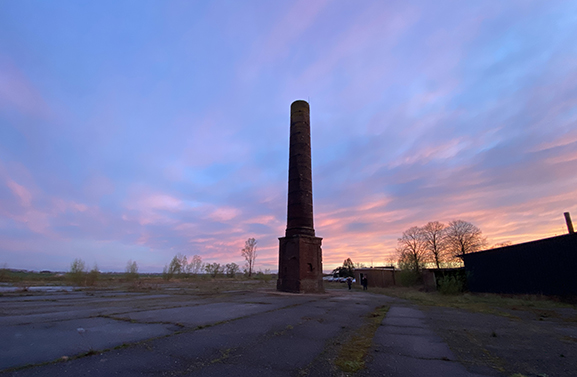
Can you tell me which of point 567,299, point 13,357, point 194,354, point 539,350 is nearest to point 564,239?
point 567,299

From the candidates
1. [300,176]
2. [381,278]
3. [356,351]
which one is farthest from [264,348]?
[381,278]

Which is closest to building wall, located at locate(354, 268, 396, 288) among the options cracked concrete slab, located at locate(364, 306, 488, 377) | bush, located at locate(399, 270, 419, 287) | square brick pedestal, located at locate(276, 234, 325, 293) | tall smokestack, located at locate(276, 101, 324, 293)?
bush, located at locate(399, 270, 419, 287)

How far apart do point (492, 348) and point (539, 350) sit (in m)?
0.71

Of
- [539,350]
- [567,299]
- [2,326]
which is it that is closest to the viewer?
[539,350]

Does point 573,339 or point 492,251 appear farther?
point 492,251

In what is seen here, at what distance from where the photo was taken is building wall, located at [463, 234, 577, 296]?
13.0 m

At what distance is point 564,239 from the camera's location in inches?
523

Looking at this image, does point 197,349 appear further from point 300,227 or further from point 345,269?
point 345,269

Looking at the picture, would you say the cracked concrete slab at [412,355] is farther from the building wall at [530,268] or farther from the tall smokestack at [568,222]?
the tall smokestack at [568,222]

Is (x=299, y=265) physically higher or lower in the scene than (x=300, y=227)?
lower

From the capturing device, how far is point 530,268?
48.5 feet

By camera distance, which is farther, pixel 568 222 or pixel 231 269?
pixel 231 269

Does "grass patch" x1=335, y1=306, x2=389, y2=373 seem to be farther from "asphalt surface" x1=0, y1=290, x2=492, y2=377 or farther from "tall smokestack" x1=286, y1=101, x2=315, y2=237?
"tall smokestack" x1=286, y1=101, x2=315, y2=237

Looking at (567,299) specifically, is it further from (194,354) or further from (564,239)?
(194,354)
